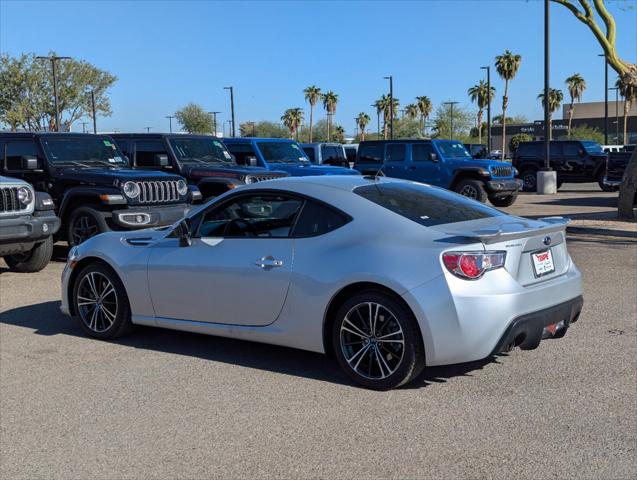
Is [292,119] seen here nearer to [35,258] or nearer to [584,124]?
[584,124]

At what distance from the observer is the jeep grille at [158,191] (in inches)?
445

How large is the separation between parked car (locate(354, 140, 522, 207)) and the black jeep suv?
19.6 ft

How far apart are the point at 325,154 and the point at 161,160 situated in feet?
42.3

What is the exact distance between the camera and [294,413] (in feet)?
15.7

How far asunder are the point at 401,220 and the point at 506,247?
0.76m

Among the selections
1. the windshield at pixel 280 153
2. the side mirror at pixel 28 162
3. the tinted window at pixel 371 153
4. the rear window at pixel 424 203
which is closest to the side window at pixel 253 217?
the rear window at pixel 424 203

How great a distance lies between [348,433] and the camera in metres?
4.43

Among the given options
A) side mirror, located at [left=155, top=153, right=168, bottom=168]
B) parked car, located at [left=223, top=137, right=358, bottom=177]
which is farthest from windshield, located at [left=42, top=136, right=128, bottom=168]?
parked car, located at [left=223, top=137, right=358, bottom=177]

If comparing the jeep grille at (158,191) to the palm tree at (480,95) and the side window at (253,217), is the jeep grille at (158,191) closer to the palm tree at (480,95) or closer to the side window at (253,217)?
the side window at (253,217)

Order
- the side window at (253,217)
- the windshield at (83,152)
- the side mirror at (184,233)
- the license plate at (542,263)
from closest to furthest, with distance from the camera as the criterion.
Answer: the license plate at (542,263)
the side window at (253,217)
the side mirror at (184,233)
the windshield at (83,152)

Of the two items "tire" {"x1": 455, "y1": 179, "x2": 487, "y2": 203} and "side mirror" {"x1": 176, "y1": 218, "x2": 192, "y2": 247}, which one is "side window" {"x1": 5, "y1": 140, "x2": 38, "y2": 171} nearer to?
"side mirror" {"x1": 176, "y1": 218, "x2": 192, "y2": 247}

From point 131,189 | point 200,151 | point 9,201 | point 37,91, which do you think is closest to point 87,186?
point 131,189

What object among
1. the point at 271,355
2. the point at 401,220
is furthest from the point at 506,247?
the point at 271,355

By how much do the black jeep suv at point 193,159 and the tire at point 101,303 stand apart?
653cm
